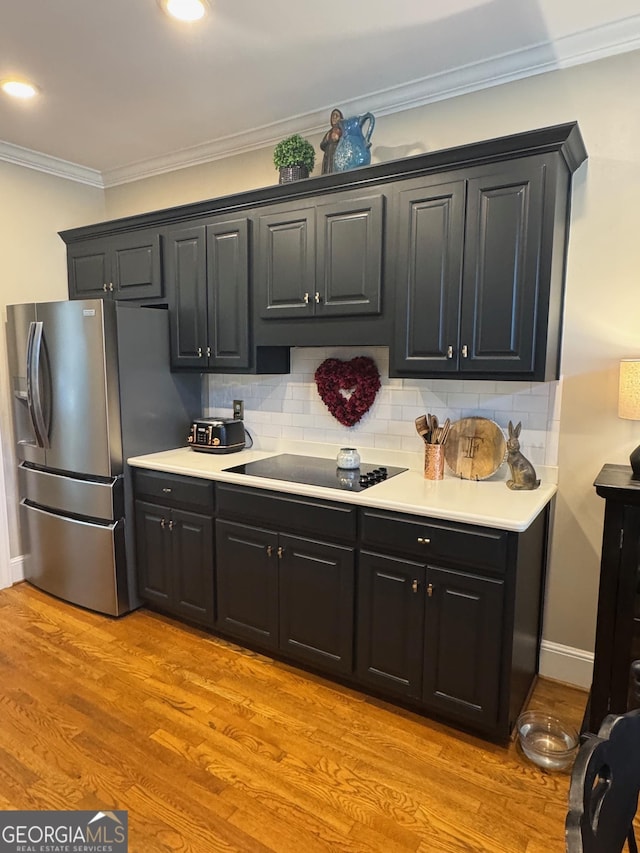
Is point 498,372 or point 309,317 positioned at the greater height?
point 309,317

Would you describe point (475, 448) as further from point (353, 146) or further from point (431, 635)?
point (353, 146)

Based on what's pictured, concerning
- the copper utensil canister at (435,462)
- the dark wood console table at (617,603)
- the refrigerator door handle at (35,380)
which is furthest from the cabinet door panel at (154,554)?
the dark wood console table at (617,603)

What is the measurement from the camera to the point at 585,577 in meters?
2.41

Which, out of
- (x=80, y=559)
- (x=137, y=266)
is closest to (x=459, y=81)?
(x=137, y=266)

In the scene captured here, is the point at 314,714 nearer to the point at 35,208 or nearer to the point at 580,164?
the point at 580,164

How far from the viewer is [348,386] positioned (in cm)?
288

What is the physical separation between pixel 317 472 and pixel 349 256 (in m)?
1.05

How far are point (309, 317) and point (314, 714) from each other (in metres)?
1.80

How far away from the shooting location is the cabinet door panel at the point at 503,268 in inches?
81.8

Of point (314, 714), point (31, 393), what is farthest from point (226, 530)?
point (31, 393)

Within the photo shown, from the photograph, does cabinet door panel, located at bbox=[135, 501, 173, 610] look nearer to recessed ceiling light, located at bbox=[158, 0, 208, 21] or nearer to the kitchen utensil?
the kitchen utensil

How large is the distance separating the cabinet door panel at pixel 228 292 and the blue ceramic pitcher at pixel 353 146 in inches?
23.4

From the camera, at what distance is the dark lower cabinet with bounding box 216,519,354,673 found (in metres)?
2.34

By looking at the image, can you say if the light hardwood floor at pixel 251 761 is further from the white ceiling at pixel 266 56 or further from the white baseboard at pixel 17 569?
the white ceiling at pixel 266 56
